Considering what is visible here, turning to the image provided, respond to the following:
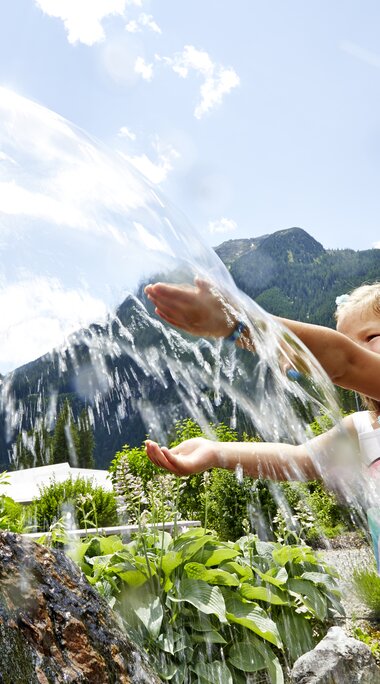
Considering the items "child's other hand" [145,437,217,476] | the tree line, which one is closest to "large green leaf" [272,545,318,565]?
"child's other hand" [145,437,217,476]

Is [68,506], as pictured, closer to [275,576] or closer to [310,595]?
[275,576]

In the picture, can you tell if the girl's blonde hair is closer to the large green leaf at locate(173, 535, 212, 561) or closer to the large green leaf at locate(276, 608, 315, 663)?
the large green leaf at locate(173, 535, 212, 561)

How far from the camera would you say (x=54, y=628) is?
5.11 feet

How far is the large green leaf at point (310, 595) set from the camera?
4027 millimetres

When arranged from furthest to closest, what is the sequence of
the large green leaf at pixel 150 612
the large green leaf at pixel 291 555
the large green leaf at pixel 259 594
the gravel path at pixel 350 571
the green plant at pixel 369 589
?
the gravel path at pixel 350 571, the green plant at pixel 369 589, the large green leaf at pixel 291 555, the large green leaf at pixel 259 594, the large green leaf at pixel 150 612

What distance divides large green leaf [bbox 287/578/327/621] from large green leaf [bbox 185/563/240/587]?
0.65 metres

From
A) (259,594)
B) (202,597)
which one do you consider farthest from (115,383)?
(259,594)

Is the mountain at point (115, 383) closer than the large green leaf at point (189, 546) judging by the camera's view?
Yes

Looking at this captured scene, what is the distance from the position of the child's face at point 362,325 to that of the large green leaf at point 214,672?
7.27ft

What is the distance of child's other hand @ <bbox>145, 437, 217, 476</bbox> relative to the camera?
64.5 inches

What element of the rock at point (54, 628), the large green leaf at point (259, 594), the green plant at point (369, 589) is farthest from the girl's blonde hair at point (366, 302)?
the green plant at point (369, 589)

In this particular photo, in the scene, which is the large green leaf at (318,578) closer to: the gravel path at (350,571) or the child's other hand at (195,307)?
the gravel path at (350,571)

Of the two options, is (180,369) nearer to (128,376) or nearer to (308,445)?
(128,376)

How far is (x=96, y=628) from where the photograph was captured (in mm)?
1683
